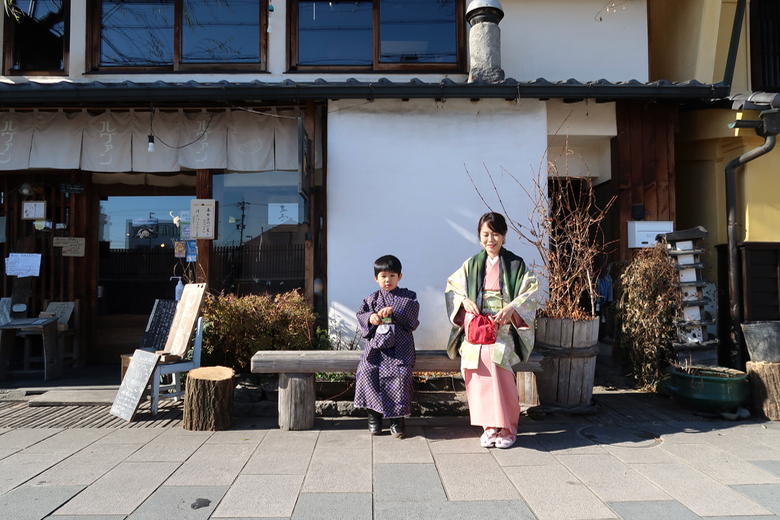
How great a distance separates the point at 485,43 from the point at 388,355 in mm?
4644

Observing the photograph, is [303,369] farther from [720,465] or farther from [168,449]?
[720,465]

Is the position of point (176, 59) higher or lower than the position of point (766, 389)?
higher

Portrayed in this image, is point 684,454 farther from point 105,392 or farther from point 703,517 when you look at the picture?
point 105,392

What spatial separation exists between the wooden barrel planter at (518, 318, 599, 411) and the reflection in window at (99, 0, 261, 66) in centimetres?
591

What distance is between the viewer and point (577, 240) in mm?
5531

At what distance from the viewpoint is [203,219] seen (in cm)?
701

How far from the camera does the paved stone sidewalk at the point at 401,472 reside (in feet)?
10.2

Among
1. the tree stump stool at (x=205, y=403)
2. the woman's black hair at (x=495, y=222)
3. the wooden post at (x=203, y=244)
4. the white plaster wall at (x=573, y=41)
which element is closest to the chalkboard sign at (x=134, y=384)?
the tree stump stool at (x=205, y=403)

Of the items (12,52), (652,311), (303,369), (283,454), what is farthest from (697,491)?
(12,52)

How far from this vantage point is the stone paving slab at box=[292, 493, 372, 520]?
3.03 meters

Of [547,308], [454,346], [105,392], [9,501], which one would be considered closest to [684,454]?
[547,308]

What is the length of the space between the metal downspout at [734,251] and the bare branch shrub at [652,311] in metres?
1.26

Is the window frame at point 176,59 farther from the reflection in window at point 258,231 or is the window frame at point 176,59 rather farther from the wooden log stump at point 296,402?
the wooden log stump at point 296,402

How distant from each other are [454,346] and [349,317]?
2097mm
